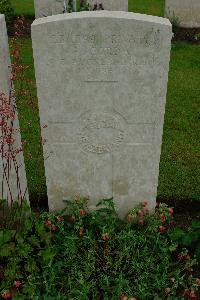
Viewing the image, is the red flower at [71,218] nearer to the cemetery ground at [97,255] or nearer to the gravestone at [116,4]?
the cemetery ground at [97,255]

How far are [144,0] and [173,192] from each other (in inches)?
336

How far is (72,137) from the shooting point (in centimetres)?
325

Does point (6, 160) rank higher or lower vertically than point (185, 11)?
lower

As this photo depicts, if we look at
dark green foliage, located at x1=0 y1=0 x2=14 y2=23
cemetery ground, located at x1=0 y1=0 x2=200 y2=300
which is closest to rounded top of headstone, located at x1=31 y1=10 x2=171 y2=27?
cemetery ground, located at x1=0 y1=0 x2=200 y2=300

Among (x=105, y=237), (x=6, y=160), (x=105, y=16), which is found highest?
(x=105, y=16)

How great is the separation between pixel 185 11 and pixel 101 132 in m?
6.64

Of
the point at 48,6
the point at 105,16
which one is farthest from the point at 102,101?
the point at 48,6

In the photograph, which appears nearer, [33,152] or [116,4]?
[33,152]

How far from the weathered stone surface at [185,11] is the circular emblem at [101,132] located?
6.44m

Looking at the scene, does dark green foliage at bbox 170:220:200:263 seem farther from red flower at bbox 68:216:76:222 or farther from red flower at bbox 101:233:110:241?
red flower at bbox 68:216:76:222

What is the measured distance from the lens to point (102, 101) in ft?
10.1

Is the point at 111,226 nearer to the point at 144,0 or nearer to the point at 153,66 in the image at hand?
the point at 153,66

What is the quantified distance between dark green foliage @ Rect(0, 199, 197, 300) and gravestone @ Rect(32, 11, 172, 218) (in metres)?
0.20

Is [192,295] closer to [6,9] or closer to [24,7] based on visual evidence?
[6,9]
